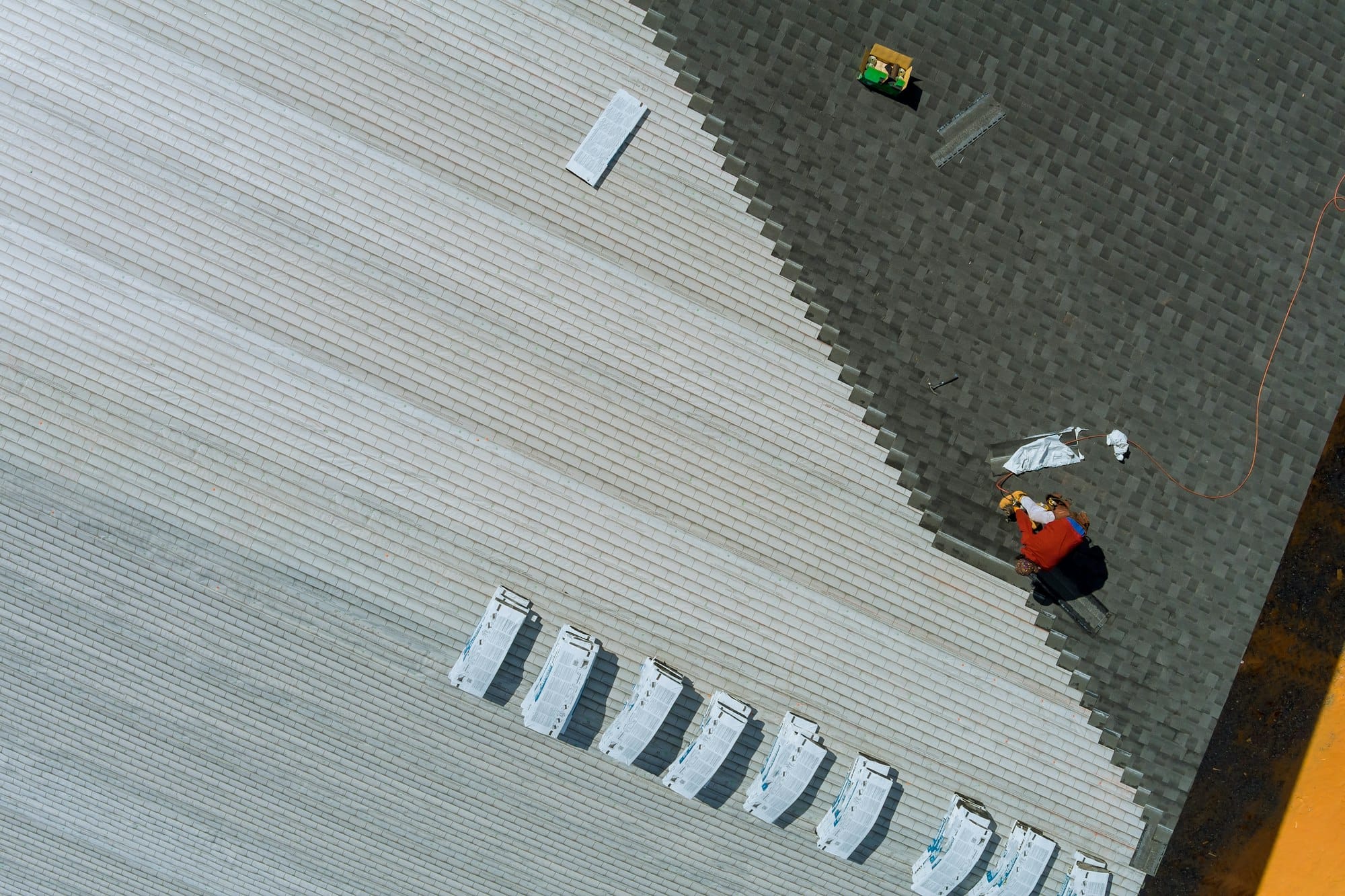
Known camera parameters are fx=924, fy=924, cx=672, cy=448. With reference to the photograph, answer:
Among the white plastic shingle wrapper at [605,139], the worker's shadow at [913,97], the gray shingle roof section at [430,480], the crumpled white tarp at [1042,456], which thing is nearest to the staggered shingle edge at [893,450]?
the gray shingle roof section at [430,480]

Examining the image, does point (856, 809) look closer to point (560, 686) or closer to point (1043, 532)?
point (560, 686)

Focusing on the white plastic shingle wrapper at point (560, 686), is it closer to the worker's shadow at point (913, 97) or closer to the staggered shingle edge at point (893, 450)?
the staggered shingle edge at point (893, 450)

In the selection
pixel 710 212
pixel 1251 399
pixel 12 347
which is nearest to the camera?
pixel 12 347

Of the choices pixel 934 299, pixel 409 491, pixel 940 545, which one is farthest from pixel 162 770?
pixel 934 299

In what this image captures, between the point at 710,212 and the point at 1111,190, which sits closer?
the point at 710,212

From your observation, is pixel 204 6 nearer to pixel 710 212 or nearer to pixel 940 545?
pixel 710 212

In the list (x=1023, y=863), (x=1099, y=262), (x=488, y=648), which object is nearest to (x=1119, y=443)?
(x=1099, y=262)
